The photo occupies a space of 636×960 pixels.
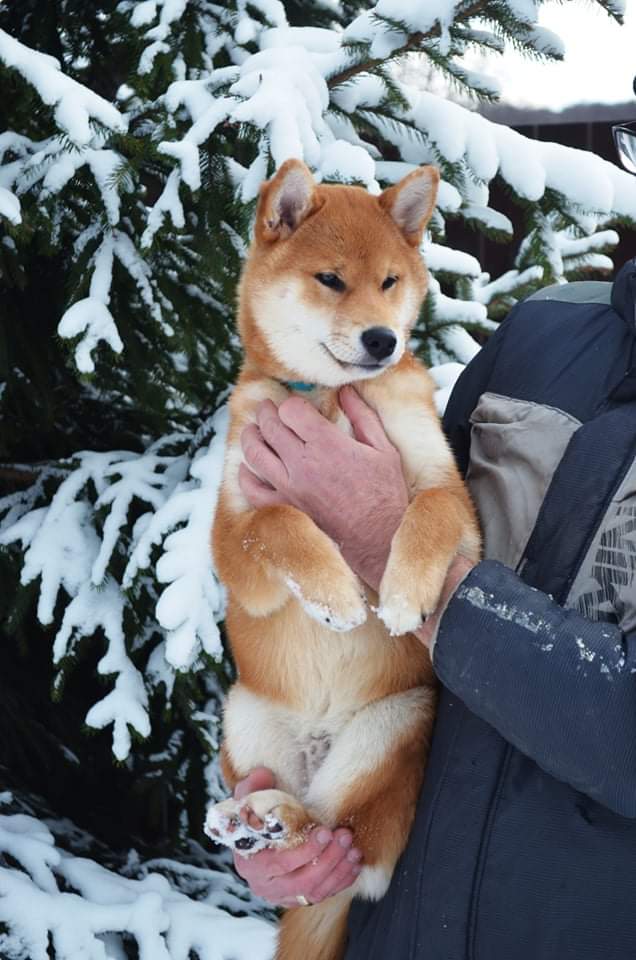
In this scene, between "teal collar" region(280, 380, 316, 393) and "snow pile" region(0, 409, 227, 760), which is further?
"snow pile" region(0, 409, 227, 760)

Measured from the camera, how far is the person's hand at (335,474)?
1.77m

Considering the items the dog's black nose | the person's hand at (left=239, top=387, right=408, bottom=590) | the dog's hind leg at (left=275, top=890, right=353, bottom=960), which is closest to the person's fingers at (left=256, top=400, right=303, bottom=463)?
the person's hand at (left=239, top=387, right=408, bottom=590)

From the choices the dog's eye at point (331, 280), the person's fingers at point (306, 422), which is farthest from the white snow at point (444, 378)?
the person's fingers at point (306, 422)

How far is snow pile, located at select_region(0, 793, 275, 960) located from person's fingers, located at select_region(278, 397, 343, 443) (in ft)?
4.64

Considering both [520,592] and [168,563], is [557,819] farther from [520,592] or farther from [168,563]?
[168,563]

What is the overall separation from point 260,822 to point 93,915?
996 mm

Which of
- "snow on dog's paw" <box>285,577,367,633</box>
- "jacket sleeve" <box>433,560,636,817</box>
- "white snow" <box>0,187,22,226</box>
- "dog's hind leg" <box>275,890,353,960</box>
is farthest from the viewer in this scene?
"white snow" <box>0,187,22,226</box>

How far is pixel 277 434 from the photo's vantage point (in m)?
1.91

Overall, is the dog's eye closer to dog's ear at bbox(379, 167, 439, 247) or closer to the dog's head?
the dog's head

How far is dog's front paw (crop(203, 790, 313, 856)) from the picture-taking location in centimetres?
176

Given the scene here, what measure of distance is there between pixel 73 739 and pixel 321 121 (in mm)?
2017

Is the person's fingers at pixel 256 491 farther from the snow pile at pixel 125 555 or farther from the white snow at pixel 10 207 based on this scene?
the white snow at pixel 10 207

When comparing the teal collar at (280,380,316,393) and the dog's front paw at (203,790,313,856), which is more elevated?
the teal collar at (280,380,316,393)

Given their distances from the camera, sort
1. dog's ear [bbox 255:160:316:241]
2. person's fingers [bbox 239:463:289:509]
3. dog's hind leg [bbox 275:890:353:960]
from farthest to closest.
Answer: dog's ear [bbox 255:160:316:241] → person's fingers [bbox 239:463:289:509] → dog's hind leg [bbox 275:890:353:960]
